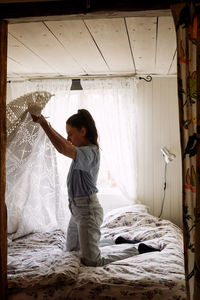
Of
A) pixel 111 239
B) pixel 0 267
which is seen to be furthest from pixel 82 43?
pixel 0 267

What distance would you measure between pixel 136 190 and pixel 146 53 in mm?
1594

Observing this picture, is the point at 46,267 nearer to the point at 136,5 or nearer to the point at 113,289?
the point at 113,289

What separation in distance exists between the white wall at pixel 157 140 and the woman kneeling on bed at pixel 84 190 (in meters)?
1.54

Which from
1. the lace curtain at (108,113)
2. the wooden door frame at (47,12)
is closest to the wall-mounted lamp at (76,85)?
the lace curtain at (108,113)

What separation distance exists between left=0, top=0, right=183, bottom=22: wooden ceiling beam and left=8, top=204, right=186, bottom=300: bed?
140 centimetres

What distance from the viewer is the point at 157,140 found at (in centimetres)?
407

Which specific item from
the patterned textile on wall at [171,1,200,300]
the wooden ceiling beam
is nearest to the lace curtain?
the wooden ceiling beam

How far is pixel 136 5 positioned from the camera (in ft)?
5.85

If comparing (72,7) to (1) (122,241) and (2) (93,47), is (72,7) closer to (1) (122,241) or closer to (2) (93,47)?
(2) (93,47)

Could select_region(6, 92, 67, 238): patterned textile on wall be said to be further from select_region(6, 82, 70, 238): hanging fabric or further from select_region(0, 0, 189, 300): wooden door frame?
select_region(0, 0, 189, 300): wooden door frame

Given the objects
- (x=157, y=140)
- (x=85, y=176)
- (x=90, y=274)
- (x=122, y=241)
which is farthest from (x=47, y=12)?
(x=157, y=140)

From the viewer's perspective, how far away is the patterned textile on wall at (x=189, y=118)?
1635 mm

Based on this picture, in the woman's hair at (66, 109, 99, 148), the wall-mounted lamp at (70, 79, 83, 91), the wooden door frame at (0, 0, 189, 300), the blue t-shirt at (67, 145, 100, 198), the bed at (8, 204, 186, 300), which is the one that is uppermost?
the wall-mounted lamp at (70, 79, 83, 91)

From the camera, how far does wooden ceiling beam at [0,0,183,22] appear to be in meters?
1.78
